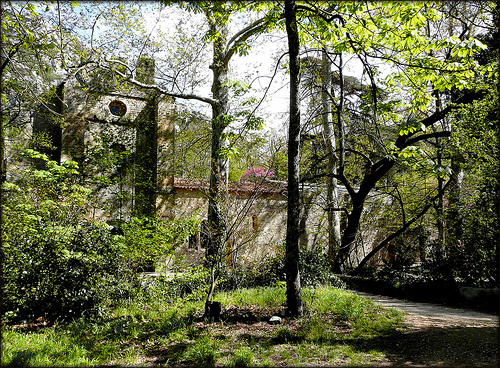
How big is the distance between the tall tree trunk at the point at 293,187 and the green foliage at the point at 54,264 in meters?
3.57

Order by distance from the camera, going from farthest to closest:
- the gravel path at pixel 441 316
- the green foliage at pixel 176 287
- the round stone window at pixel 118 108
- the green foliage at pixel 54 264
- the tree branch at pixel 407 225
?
the round stone window at pixel 118 108 < the tree branch at pixel 407 225 < the green foliage at pixel 176 287 < the green foliage at pixel 54 264 < the gravel path at pixel 441 316

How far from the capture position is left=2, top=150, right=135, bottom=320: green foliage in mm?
5945

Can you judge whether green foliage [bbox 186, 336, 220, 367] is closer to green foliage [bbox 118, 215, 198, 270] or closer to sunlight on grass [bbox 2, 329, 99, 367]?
sunlight on grass [bbox 2, 329, 99, 367]

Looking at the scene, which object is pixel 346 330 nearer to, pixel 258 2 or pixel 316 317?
pixel 316 317

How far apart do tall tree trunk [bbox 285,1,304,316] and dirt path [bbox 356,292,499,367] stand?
171 cm

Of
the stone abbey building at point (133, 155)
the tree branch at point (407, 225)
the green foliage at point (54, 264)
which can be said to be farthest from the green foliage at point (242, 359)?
the stone abbey building at point (133, 155)

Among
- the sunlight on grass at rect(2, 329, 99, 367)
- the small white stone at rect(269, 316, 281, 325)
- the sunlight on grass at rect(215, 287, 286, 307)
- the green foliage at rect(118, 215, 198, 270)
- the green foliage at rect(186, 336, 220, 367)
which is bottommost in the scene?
the sunlight on grass at rect(2, 329, 99, 367)

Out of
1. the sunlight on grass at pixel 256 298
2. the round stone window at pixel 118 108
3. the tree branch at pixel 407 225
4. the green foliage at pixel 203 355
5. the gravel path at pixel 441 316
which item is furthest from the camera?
the round stone window at pixel 118 108

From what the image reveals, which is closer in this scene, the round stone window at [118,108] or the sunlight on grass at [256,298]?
the sunlight on grass at [256,298]

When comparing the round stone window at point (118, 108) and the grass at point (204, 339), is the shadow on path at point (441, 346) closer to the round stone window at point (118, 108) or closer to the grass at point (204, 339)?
the grass at point (204, 339)

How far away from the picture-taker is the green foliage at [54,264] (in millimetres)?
5945

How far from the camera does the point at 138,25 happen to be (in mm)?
11211

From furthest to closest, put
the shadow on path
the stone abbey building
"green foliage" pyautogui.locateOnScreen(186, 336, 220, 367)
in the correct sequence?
the stone abbey building < "green foliage" pyautogui.locateOnScreen(186, 336, 220, 367) < the shadow on path

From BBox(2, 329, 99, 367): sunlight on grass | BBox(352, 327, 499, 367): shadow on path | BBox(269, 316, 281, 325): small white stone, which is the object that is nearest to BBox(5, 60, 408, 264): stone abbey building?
BBox(269, 316, 281, 325): small white stone
